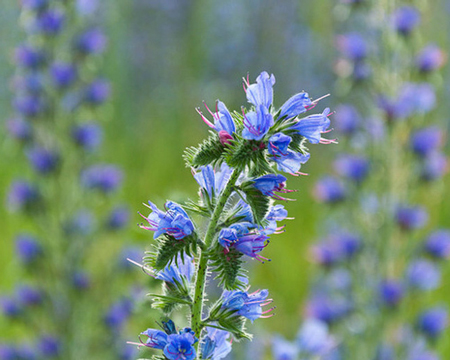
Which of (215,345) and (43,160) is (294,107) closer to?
(215,345)

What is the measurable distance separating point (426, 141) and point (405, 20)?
0.65 metres

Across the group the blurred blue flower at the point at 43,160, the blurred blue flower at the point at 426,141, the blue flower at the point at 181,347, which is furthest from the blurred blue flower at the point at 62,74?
the blue flower at the point at 181,347

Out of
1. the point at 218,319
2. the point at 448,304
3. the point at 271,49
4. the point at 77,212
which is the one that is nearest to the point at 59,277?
the point at 77,212

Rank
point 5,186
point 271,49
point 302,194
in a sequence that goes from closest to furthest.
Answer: point 5,186, point 302,194, point 271,49

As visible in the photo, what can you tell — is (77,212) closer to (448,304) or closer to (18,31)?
(448,304)

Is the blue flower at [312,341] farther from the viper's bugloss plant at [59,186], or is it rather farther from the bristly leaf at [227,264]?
the viper's bugloss plant at [59,186]

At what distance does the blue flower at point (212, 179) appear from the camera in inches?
49.4

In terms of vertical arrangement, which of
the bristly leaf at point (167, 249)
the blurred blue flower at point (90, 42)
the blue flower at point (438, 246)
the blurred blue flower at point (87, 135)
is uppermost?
the blurred blue flower at point (90, 42)

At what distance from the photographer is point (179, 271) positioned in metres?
1.29

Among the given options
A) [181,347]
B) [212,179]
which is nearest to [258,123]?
[212,179]

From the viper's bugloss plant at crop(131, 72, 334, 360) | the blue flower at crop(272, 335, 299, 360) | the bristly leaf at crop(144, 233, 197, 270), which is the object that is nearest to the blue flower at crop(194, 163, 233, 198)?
the viper's bugloss plant at crop(131, 72, 334, 360)

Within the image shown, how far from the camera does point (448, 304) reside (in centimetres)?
471

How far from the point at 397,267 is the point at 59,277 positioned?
186 cm

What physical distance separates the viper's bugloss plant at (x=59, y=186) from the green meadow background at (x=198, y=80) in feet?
4.03
